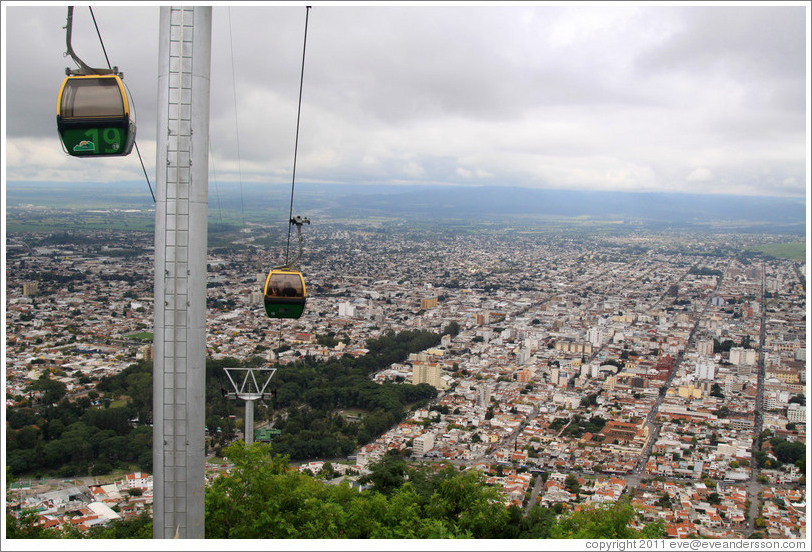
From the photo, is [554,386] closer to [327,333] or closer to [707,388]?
[707,388]

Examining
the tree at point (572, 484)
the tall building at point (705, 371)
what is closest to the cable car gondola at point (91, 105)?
the tree at point (572, 484)

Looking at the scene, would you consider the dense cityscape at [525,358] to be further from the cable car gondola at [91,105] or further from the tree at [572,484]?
the cable car gondola at [91,105]

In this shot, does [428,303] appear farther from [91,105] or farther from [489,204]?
[489,204]

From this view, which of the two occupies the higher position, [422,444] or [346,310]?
[346,310]

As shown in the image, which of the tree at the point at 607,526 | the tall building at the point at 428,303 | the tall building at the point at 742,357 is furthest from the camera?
the tall building at the point at 428,303

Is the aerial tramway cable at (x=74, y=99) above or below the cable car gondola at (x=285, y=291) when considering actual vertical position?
above

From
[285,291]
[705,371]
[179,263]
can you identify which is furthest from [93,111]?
[705,371]

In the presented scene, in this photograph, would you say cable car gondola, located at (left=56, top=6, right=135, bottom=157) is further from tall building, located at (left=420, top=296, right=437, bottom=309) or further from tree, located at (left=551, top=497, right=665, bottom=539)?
tall building, located at (left=420, top=296, right=437, bottom=309)
